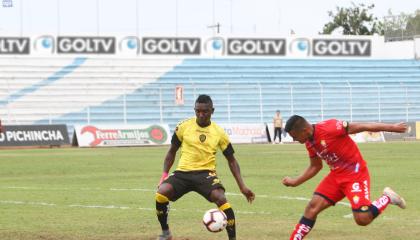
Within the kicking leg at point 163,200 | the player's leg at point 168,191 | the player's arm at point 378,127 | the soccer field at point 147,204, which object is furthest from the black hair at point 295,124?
the soccer field at point 147,204

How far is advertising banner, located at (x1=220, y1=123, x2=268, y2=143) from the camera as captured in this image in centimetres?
5222

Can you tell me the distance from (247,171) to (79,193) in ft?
27.2

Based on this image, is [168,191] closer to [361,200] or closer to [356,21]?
[361,200]

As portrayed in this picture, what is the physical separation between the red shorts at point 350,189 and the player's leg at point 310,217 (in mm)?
71

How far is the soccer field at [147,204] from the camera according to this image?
13898 mm

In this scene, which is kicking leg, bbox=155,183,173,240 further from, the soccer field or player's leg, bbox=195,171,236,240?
the soccer field

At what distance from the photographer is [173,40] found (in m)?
66.4

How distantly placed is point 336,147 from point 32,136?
37.5 m

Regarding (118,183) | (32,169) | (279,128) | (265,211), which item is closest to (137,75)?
(279,128)

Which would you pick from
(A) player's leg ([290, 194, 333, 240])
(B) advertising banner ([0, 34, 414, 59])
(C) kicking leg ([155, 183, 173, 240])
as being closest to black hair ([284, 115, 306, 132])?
(A) player's leg ([290, 194, 333, 240])

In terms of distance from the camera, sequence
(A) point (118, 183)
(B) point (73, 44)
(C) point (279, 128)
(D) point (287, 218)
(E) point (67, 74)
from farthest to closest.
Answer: (B) point (73, 44), (E) point (67, 74), (C) point (279, 128), (A) point (118, 183), (D) point (287, 218)

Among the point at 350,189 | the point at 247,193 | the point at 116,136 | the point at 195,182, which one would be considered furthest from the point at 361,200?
the point at 116,136

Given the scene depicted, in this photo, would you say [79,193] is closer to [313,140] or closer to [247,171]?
[247,171]

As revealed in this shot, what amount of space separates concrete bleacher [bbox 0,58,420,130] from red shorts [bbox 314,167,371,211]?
138 ft
